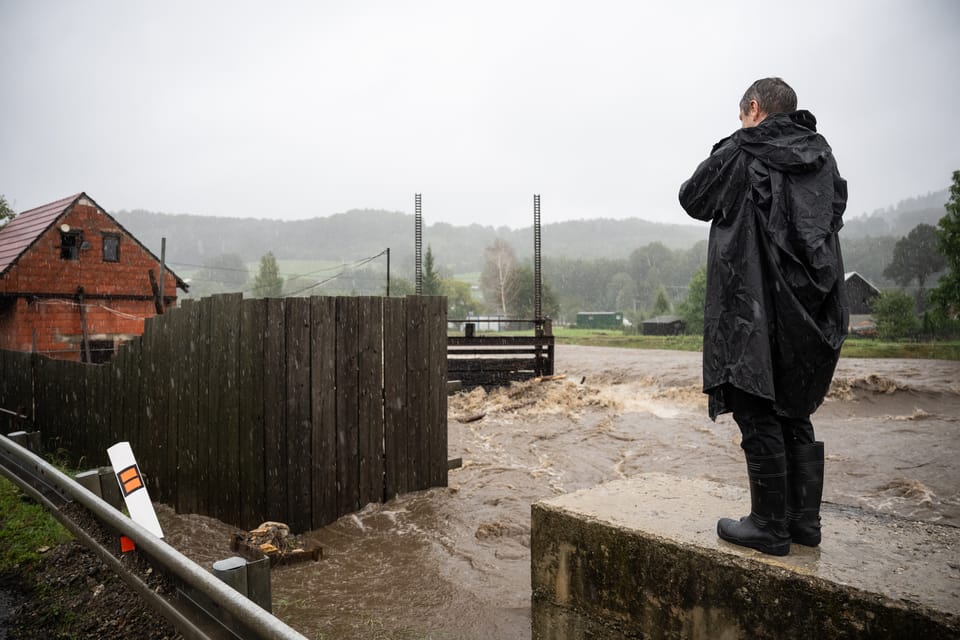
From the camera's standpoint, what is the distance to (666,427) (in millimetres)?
11219

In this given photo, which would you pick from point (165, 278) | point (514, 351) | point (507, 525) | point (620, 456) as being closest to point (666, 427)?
point (620, 456)

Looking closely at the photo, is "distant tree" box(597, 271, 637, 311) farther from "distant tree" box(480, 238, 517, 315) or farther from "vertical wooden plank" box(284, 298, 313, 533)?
"vertical wooden plank" box(284, 298, 313, 533)

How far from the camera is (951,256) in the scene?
2711 cm

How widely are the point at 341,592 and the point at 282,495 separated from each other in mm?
1336

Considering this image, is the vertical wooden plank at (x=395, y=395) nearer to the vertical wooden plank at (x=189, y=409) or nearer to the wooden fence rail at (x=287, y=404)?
the wooden fence rail at (x=287, y=404)

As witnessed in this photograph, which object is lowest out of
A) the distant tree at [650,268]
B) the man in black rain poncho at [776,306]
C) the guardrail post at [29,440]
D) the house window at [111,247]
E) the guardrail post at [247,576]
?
the guardrail post at [29,440]

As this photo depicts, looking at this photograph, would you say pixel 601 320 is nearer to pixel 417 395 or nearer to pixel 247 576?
pixel 417 395

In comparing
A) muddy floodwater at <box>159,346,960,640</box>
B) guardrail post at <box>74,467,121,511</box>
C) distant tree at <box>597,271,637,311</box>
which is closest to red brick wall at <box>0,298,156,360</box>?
muddy floodwater at <box>159,346,960,640</box>

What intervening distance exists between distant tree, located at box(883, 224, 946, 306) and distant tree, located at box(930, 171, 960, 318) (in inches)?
783

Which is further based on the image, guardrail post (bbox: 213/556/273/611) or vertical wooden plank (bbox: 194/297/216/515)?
vertical wooden plank (bbox: 194/297/216/515)

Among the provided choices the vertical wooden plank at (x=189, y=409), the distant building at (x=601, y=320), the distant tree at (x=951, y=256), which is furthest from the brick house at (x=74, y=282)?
the distant building at (x=601, y=320)

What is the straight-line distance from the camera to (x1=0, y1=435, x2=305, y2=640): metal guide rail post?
5.65ft

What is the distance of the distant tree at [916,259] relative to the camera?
4488cm

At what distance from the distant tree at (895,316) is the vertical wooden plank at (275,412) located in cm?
3205
